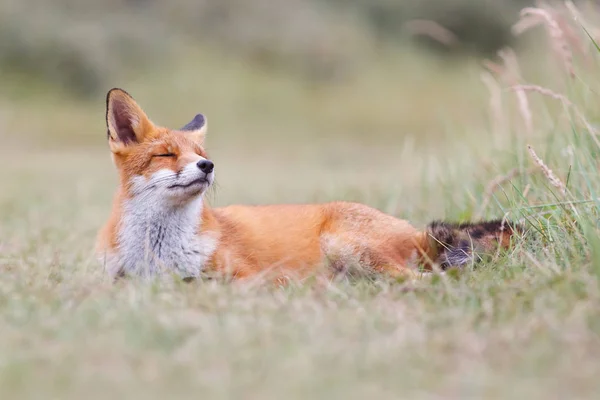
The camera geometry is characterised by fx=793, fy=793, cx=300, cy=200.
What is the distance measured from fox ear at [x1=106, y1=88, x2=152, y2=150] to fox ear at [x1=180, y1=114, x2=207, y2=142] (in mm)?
378

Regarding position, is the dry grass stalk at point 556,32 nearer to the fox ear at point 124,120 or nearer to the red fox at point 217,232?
the red fox at point 217,232

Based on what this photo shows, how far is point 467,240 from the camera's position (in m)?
4.67

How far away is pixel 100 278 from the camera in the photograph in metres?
4.53

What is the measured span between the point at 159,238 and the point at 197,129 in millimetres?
1031

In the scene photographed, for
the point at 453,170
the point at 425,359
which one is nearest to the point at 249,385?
the point at 425,359

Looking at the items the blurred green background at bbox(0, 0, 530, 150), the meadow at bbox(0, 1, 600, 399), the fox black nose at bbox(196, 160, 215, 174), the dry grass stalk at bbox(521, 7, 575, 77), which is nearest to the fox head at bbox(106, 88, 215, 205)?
the fox black nose at bbox(196, 160, 215, 174)

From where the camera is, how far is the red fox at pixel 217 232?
4609 millimetres

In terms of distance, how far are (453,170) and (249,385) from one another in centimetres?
579

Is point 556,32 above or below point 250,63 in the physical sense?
above

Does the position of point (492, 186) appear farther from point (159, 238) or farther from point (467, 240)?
point (159, 238)

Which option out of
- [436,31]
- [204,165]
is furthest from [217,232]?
[436,31]

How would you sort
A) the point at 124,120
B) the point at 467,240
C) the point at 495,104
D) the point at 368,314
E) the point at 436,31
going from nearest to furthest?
1. the point at 368,314
2. the point at 467,240
3. the point at 124,120
4. the point at 495,104
5. the point at 436,31

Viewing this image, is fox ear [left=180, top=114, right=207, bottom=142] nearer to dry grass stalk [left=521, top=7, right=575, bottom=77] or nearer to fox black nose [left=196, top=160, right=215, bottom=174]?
fox black nose [left=196, top=160, right=215, bottom=174]

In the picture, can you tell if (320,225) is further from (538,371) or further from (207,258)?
(538,371)
